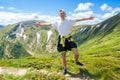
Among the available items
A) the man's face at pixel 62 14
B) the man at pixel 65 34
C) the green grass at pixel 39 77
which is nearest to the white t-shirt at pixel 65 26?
the man at pixel 65 34

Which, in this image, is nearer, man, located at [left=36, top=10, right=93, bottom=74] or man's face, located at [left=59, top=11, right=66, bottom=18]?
man's face, located at [left=59, top=11, right=66, bottom=18]

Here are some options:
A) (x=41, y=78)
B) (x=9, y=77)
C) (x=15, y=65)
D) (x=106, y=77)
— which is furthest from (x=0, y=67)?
(x=106, y=77)

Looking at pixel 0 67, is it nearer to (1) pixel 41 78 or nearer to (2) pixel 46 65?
(2) pixel 46 65

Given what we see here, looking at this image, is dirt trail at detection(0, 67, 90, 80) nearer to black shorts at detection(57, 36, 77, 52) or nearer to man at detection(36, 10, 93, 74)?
man at detection(36, 10, 93, 74)

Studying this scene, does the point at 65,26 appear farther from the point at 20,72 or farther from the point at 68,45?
the point at 20,72

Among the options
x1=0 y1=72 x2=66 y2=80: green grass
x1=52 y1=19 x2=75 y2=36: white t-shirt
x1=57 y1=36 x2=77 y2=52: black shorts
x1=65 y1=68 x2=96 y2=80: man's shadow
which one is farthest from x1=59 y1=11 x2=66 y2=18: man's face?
x1=65 y1=68 x2=96 y2=80: man's shadow

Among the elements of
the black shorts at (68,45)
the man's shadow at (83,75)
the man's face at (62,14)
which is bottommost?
the man's shadow at (83,75)

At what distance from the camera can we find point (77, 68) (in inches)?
749

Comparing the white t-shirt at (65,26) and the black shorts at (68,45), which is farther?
the black shorts at (68,45)

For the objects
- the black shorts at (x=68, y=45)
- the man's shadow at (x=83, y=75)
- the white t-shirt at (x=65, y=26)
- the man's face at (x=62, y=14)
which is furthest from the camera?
the man's shadow at (x=83, y=75)

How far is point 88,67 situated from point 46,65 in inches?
143

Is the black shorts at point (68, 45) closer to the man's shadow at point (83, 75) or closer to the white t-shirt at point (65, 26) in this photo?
the white t-shirt at point (65, 26)

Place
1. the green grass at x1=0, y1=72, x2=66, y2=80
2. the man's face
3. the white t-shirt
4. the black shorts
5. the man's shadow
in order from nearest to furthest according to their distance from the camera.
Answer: the green grass at x1=0, y1=72, x2=66, y2=80, the man's face, the white t-shirt, the black shorts, the man's shadow

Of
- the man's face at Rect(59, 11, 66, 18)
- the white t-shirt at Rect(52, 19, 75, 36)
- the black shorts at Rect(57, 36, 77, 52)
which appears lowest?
the black shorts at Rect(57, 36, 77, 52)
